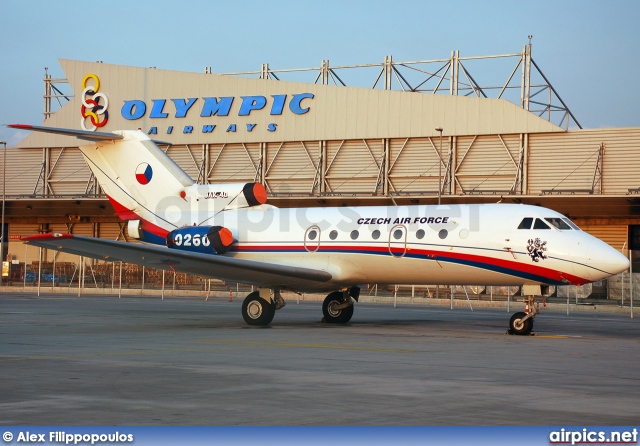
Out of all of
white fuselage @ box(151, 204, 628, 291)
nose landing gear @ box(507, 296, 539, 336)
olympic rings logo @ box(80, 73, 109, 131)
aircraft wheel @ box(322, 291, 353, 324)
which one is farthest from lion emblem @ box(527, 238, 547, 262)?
olympic rings logo @ box(80, 73, 109, 131)

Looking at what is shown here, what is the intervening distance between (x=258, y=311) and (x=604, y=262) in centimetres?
926

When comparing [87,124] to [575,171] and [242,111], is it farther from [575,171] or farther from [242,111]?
[575,171]

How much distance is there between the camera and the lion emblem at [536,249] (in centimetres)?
2111

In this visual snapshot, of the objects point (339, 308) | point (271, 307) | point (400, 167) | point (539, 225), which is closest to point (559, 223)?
point (539, 225)

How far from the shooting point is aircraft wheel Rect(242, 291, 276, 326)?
2391 centimetres

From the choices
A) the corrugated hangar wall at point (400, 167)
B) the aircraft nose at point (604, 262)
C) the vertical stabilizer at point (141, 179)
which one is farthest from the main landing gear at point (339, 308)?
the corrugated hangar wall at point (400, 167)

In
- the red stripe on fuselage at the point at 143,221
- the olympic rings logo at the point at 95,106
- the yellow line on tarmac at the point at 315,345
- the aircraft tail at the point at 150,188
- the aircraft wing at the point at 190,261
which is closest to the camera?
the yellow line on tarmac at the point at 315,345

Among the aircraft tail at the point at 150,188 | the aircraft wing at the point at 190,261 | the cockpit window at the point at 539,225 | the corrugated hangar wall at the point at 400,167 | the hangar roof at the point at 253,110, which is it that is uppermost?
the hangar roof at the point at 253,110

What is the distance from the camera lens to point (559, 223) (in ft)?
70.7

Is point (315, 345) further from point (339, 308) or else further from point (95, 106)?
point (95, 106)

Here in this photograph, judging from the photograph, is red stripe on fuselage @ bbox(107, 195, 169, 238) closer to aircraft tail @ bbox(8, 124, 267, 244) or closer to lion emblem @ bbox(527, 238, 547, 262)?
aircraft tail @ bbox(8, 124, 267, 244)

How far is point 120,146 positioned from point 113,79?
3645cm

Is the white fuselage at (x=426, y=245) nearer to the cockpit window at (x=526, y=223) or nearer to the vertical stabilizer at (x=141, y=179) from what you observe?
the cockpit window at (x=526, y=223)

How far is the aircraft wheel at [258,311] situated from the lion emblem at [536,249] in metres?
7.18
